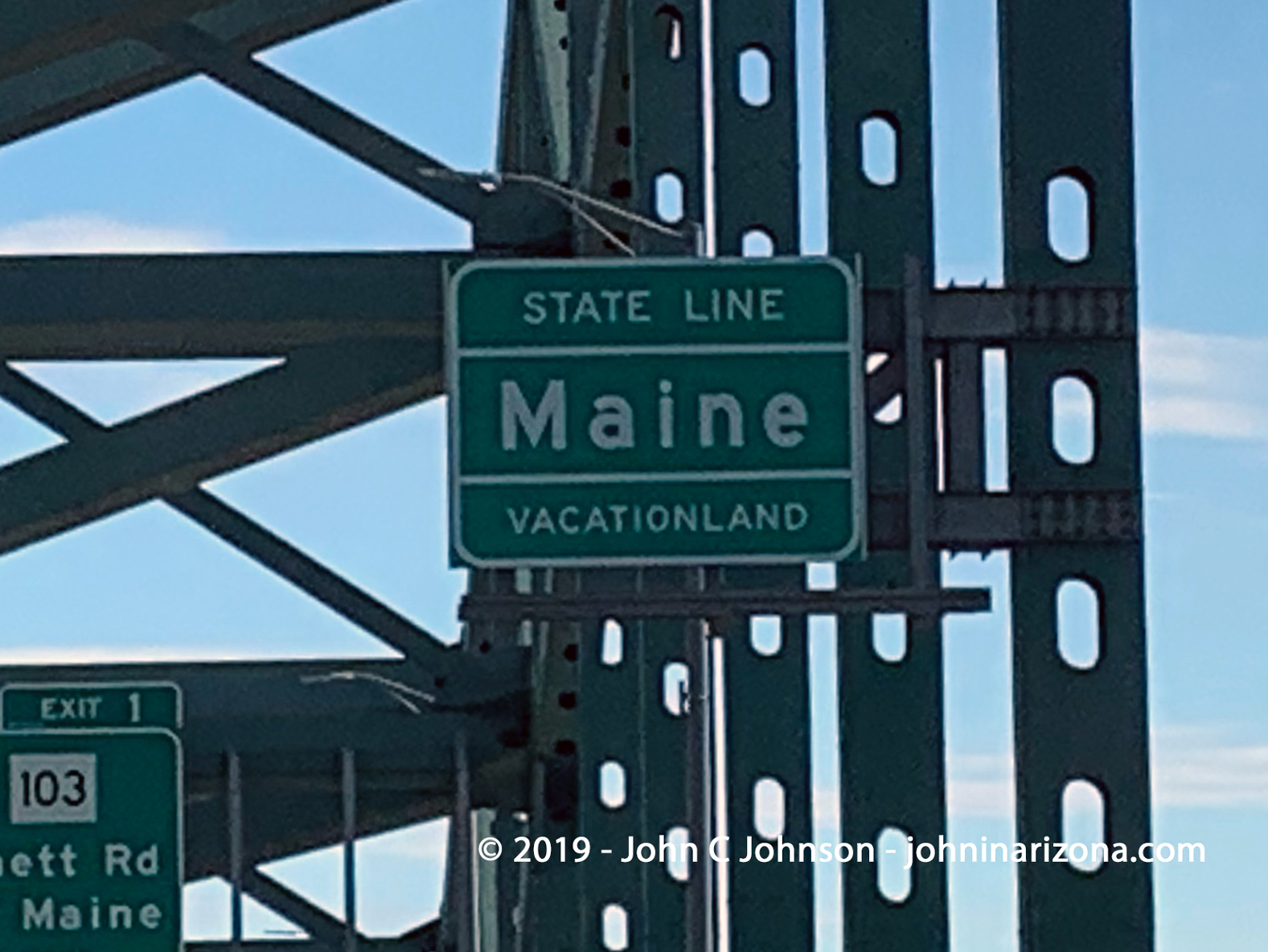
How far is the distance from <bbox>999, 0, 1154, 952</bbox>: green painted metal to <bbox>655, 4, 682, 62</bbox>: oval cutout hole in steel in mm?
3724

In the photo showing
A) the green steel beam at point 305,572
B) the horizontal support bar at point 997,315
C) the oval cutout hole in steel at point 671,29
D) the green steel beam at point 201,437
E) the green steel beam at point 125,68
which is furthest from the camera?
the green steel beam at point 305,572

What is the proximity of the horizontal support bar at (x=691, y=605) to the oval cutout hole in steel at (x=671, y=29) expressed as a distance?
581 centimetres

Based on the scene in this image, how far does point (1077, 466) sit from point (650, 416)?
7.59ft

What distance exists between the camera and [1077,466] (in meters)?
15.9

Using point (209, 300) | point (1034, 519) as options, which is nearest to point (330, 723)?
point (209, 300)

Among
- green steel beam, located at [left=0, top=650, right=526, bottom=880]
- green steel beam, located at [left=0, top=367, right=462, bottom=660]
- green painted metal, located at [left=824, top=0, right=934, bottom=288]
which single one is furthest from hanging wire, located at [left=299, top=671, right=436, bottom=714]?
green painted metal, located at [left=824, top=0, right=934, bottom=288]

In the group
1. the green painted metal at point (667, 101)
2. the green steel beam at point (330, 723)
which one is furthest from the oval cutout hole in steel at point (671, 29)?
the green steel beam at point (330, 723)

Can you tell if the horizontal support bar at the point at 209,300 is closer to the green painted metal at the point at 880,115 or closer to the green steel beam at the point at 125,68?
the green steel beam at the point at 125,68

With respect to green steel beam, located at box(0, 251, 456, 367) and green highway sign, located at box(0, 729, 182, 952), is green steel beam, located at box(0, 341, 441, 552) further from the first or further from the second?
green steel beam, located at box(0, 251, 456, 367)

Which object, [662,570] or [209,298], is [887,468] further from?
[209,298]

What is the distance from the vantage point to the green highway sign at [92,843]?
80.2 ft

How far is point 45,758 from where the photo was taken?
81.0ft

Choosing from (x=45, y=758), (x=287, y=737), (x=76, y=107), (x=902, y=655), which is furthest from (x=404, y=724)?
(x=902, y=655)

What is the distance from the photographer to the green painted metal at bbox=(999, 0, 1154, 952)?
1576 cm
